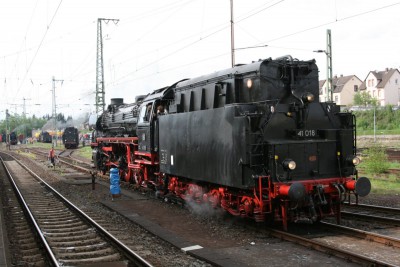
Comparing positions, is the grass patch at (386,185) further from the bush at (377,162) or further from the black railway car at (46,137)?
the black railway car at (46,137)

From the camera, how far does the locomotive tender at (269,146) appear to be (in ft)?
25.3

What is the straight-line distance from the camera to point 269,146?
7703mm

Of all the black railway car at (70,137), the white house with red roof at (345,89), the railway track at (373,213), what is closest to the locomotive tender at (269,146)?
the railway track at (373,213)

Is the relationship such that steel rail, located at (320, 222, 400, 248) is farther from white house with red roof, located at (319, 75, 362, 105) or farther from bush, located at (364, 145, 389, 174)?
white house with red roof, located at (319, 75, 362, 105)

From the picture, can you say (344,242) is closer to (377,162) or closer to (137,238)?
(137,238)

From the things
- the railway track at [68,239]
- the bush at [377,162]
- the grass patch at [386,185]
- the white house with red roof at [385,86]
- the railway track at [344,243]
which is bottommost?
the railway track at [68,239]

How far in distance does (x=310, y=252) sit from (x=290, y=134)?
2.29 m

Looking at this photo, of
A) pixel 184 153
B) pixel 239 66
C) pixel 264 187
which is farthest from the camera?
pixel 184 153

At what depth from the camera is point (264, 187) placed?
25.3 feet

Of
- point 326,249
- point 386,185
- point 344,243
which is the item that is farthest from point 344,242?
point 386,185

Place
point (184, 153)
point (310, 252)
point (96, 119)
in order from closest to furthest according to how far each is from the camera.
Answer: point (310, 252) → point (184, 153) → point (96, 119)

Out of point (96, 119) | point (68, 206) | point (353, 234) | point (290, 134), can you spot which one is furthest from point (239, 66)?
point (96, 119)

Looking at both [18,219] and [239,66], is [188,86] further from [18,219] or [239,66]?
[18,219]

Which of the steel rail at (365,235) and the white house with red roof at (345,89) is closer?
the steel rail at (365,235)
